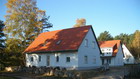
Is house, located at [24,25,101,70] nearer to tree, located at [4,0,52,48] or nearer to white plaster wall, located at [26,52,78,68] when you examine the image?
white plaster wall, located at [26,52,78,68]

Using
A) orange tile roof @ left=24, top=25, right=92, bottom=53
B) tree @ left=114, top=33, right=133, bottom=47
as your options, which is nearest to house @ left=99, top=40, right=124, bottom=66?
orange tile roof @ left=24, top=25, right=92, bottom=53

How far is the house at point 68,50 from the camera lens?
28.5 meters

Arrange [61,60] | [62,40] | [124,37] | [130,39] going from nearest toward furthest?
1. [61,60]
2. [62,40]
3. [130,39]
4. [124,37]

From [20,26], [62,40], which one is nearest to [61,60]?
[62,40]

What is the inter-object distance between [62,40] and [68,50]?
4291mm

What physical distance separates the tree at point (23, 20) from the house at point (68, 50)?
7526mm

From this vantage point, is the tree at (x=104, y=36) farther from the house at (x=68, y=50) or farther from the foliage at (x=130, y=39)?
the house at (x=68, y=50)

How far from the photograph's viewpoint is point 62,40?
32250mm

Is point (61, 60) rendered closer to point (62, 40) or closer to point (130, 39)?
point (62, 40)

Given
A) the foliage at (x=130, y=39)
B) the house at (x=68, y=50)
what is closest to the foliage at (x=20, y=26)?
the house at (x=68, y=50)

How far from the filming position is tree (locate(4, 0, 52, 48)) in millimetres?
41031

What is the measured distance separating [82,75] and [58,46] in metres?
10.9

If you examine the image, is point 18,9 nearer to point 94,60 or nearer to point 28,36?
point 28,36

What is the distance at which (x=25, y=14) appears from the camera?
42281mm
